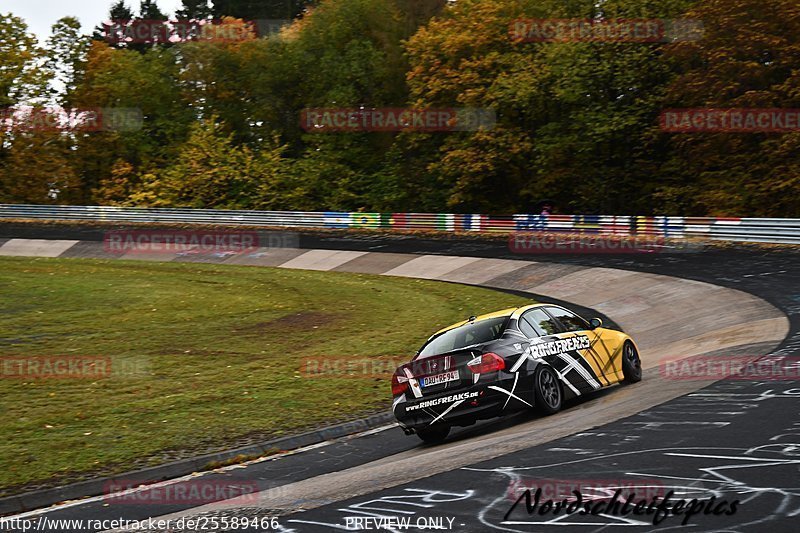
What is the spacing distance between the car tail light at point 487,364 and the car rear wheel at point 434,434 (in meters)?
1.03

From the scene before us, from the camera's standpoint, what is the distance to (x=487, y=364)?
10859 mm

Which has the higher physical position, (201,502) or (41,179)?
(41,179)

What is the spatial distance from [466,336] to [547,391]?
1.23 meters

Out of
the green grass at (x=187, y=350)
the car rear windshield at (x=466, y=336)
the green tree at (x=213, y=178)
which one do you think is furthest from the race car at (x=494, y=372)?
the green tree at (x=213, y=178)

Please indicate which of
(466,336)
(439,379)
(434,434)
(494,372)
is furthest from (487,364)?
(434,434)

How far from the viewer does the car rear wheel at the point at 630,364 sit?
13.4 m

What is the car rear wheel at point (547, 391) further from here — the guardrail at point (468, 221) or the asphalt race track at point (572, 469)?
the guardrail at point (468, 221)

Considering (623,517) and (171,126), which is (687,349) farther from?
(171,126)

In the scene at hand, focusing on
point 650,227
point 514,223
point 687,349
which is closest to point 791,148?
point 650,227

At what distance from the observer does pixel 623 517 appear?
6695mm

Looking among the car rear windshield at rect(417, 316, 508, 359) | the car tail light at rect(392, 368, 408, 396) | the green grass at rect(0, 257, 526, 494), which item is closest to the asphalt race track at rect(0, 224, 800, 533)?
the car tail light at rect(392, 368, 408, 396)

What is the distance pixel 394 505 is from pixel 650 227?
3230 cm

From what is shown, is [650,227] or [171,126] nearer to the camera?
[650,227]

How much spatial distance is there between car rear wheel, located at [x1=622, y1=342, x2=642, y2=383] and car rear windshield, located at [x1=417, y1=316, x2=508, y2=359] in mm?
2621
